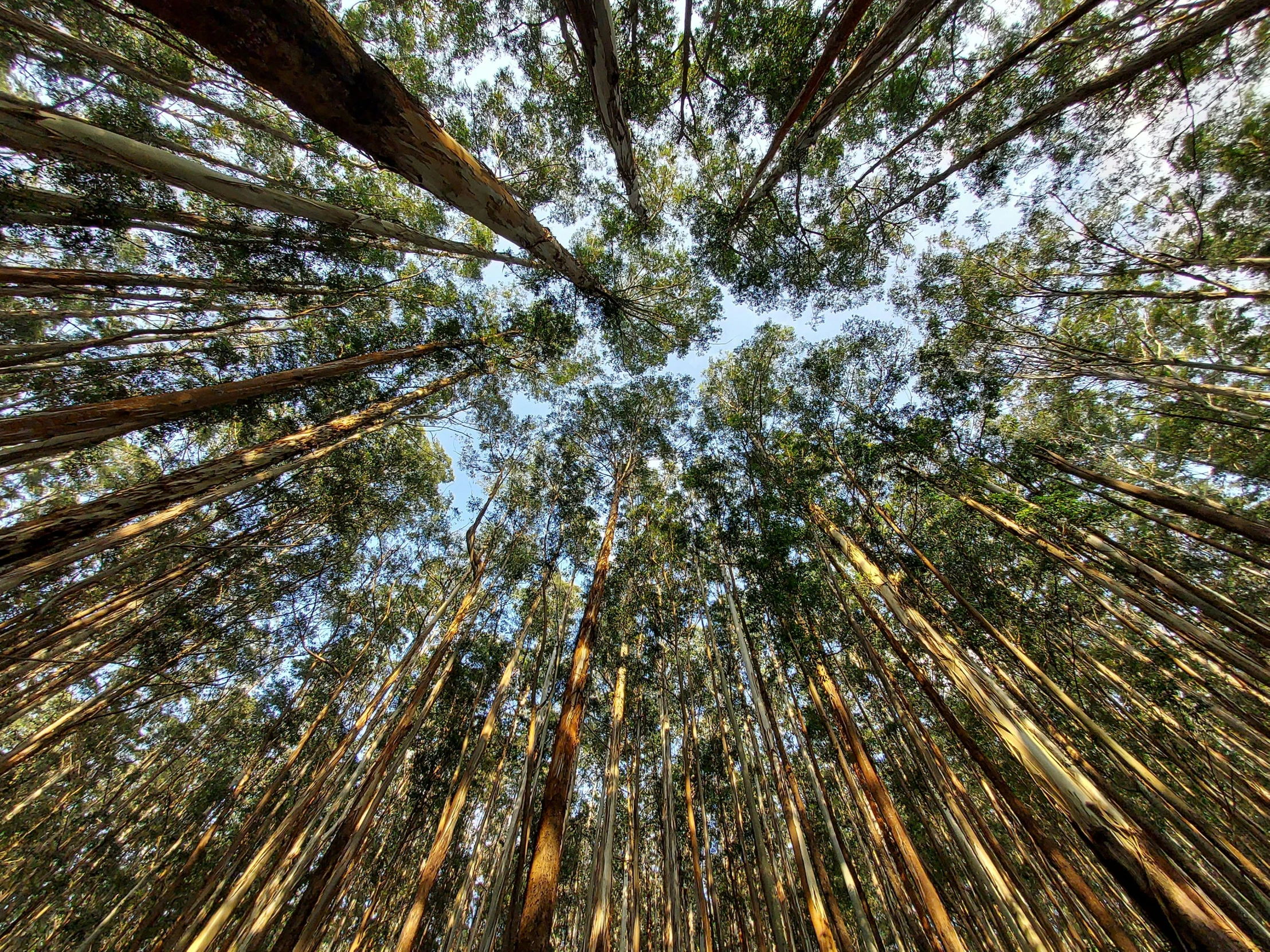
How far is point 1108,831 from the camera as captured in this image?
2303mm

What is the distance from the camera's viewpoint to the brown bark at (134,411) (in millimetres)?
2455

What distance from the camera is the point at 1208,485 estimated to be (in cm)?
869

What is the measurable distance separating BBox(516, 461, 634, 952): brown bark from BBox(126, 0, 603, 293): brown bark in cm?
346

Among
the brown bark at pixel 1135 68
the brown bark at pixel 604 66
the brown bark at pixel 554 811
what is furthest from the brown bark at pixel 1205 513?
the brown bark at pixel 604 66

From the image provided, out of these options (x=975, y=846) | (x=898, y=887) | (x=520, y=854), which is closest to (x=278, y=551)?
(x=520, y=854)

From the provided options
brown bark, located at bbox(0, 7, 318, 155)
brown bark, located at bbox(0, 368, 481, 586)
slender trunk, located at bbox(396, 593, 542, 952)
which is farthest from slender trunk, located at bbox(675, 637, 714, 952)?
brown bark, located at bbox(0, 7, 318, 155)

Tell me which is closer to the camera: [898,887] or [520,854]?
[520,854]

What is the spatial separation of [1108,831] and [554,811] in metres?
3.20

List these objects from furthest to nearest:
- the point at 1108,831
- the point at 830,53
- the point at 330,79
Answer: the point at 830,53 < the point at 1108,831 < the point at 330,79

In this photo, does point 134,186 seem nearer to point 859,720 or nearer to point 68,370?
point 68,370

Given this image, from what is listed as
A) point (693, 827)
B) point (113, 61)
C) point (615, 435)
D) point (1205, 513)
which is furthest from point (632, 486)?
point (113, 61)

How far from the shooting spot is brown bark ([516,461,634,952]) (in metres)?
2.15

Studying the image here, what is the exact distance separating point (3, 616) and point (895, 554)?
13.1 m

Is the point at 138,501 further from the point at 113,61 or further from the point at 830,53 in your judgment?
the point at 830,53
